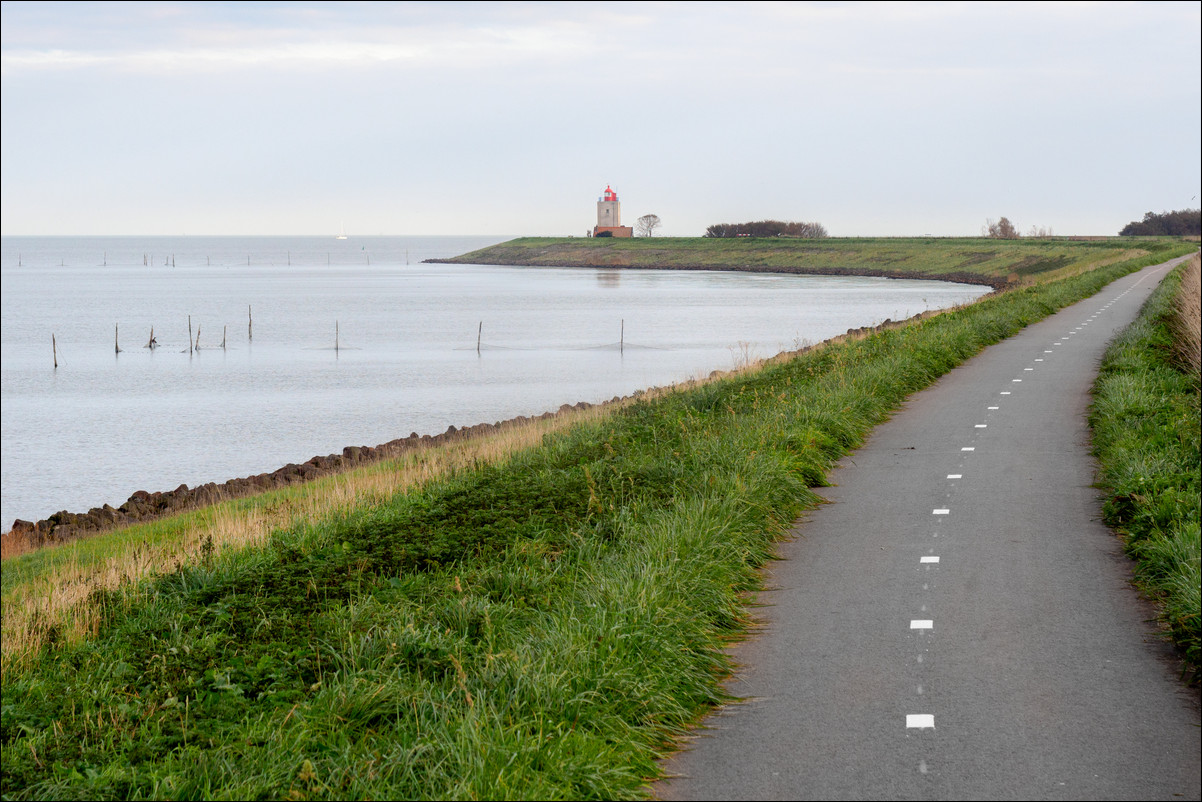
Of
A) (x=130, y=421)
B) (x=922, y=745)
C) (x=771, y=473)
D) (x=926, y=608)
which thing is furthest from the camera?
(x=130, y=421)

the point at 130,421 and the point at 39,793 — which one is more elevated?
the point at 39,793

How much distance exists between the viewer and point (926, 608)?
769 cm

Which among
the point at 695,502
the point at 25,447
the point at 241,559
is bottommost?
the point at 25,447

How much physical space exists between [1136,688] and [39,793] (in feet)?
19.0

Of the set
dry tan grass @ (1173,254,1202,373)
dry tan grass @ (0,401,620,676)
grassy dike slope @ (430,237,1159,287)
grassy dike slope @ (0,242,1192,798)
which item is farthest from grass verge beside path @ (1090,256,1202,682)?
grassy dike slope @ (430,237,1159,287)

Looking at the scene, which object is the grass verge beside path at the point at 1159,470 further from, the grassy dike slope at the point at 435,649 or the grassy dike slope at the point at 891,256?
the grassy dike slope at the point at 891,256

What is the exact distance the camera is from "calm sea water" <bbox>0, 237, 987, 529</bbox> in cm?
3294

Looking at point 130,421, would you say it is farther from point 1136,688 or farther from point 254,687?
point 1136,688

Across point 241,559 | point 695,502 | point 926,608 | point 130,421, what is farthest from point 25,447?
point 926,608

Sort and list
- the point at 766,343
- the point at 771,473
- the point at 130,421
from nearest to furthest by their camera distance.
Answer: the point at 771,473, the point at 130,421, the point at 766,343

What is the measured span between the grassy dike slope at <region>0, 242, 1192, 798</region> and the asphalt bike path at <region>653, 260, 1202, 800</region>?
41 centimetres

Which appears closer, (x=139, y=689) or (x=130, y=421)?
(x=139, y=689)

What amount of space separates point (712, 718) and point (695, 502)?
364 centimetres

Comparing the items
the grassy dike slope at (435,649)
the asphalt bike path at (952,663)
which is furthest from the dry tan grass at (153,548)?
the asphalt bike path at (952,663)
